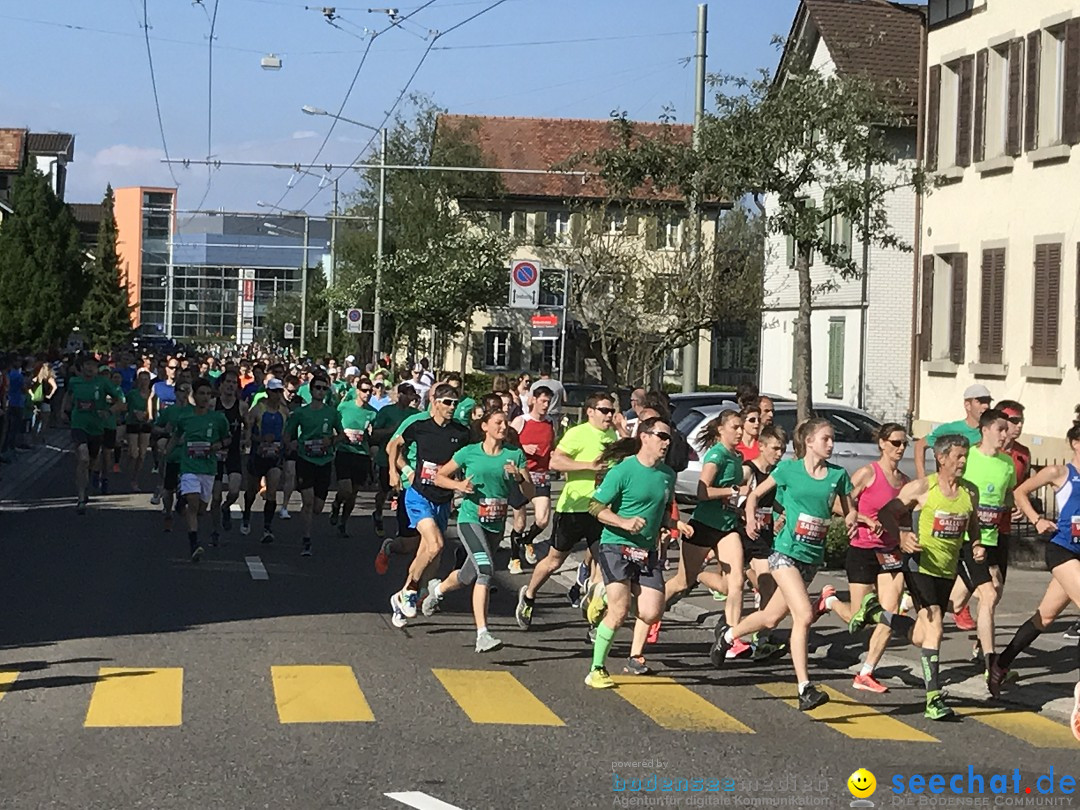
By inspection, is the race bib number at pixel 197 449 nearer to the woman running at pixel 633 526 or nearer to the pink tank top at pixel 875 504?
the woman running at pixel 633 526

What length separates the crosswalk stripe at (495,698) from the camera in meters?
9.99

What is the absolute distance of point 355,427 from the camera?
20.7 metres

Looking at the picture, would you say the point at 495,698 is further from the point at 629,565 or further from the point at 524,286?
the point at 524,286

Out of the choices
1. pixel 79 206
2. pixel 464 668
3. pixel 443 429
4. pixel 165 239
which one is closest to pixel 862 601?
pixel 464 668

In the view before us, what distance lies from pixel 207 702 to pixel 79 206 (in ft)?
543

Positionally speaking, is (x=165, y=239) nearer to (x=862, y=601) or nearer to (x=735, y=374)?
(x=735, y=374)

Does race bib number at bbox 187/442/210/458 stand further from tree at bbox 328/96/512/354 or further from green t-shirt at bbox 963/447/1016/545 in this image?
tree at bbox 328/96/512/354

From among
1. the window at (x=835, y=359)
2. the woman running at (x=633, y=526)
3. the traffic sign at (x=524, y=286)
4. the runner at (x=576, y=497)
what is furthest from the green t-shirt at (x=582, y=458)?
the window at (x=835, y=359)

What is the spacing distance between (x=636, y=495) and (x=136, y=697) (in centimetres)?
330

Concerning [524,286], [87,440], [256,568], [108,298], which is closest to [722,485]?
[256,568]

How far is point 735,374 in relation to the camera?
75.4 meters

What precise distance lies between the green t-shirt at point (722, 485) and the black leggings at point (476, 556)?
4.87ft

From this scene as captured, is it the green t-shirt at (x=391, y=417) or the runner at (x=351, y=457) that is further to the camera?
the runner at (x=351, y=457)

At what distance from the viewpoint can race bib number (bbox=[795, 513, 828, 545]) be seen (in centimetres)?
1112
